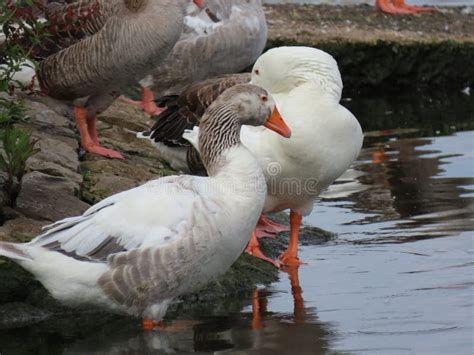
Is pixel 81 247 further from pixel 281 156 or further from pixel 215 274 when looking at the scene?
pixel 281 156

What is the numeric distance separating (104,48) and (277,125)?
2.91 meters

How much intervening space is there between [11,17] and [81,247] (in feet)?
6.63

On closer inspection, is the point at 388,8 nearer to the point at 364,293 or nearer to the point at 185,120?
the point at 185,120

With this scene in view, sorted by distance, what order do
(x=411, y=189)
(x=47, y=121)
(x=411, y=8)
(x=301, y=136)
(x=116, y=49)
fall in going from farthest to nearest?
(x=411, y=8), (x=411, y=189), (x=47, y=121), (x=116, y=49), (x=301, y=136)

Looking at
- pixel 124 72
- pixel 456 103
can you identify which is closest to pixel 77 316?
pixel 124 72

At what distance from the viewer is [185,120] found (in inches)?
395

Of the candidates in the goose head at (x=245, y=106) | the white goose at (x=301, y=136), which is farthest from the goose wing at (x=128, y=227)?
the white goose at (x=301, y=136)

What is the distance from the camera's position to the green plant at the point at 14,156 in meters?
8.34

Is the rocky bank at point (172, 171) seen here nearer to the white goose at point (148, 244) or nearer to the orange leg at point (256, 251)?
the orange leg at point (256, 251)

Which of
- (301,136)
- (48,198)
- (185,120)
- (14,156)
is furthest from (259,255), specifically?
(14,156)

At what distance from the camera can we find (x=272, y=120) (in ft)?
27.2

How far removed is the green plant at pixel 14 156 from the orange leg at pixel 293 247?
2.11 meters

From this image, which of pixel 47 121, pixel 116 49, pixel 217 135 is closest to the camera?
pixel 217 135

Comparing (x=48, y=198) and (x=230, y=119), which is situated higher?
(x=230, y=119)
